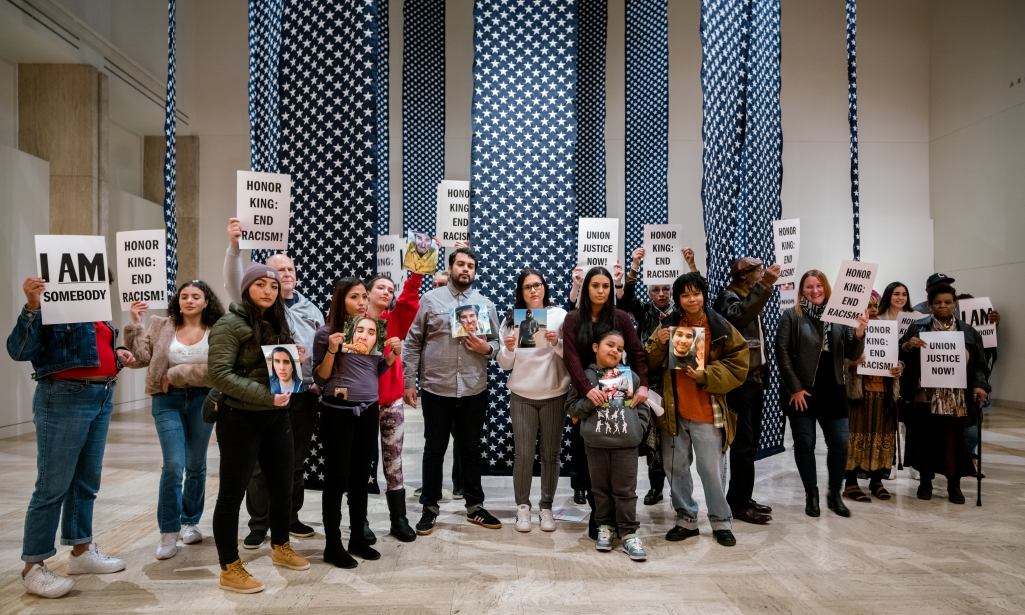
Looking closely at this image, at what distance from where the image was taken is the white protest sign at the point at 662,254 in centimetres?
504

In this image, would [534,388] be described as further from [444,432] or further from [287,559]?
[287,559]

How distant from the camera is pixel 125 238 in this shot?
3.73 m

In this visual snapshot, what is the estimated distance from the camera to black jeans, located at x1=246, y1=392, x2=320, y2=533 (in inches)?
149

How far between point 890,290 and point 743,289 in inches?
52.3

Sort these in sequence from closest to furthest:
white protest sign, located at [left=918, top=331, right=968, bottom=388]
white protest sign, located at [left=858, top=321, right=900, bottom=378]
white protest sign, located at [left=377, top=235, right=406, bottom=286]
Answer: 1. white protest sign, located at [left=858, top=321, right=900, bottom=378]
2. white protest sign, located at [left=918, top=331, right=968, bottom=388]
3. white protest sign, located at [left=377, top=235, right=406, bottom=286]

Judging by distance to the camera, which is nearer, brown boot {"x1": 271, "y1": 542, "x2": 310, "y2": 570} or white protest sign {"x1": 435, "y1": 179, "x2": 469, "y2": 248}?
brown boot {"x1": 271, "y1": 542, "x2": 310, "y2": 570}

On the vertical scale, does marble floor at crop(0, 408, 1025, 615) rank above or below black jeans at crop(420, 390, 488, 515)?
below

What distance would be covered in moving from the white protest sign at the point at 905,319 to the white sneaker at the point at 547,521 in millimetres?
3174

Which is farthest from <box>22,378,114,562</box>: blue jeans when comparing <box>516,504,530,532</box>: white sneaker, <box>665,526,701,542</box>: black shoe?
<box>665,526,701,542</box>: black shoe

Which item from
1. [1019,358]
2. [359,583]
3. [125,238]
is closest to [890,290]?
[359,583]

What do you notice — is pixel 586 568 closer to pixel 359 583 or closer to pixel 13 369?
pixel 359 583

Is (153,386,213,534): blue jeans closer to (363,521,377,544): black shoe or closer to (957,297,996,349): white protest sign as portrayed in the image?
(363,521,377,544): black shoe

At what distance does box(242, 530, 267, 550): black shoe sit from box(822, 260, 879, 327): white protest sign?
356 cm

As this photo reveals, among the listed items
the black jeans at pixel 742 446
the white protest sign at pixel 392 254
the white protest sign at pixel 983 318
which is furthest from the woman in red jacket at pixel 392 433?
the white protest sign at pixel 983 318
